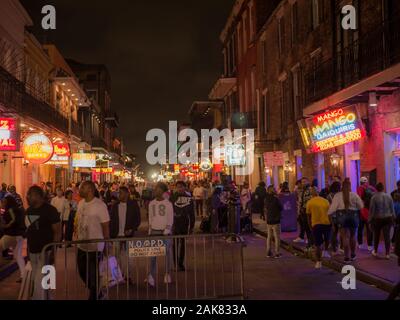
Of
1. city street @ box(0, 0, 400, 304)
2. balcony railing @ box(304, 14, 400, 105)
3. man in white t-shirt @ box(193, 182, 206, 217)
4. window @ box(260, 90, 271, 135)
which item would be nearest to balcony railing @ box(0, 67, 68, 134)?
city street @ box(0, 0, 400, 304)

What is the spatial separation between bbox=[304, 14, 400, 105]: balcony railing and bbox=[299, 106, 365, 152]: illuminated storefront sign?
2.93 ft

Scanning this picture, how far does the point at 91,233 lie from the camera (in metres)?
8.76

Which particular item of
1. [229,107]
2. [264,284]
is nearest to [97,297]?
[264,284]

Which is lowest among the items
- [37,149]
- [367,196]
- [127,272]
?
[127,272]

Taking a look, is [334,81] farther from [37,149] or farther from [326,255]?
[37,149]

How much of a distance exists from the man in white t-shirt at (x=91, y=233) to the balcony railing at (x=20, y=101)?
1027 cm

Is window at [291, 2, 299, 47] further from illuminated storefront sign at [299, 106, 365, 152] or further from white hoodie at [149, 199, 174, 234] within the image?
white hoodie at [149, 199, 174, 234]

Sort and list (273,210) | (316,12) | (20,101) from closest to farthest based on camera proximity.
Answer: (273,210)
(20,101)
(316,12)

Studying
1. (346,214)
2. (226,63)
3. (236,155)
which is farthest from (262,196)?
(226,63)

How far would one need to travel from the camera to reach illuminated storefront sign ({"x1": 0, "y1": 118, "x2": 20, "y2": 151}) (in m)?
16.9

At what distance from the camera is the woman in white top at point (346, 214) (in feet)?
41.5

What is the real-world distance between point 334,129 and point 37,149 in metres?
9.41

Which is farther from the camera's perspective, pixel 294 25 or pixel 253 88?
pixel 253 88

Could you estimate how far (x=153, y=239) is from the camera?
867 centimetres
